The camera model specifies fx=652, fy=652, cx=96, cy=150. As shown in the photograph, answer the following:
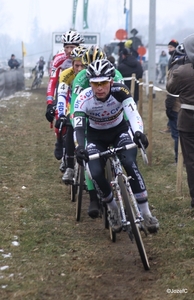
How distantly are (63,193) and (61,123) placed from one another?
1.31 metres

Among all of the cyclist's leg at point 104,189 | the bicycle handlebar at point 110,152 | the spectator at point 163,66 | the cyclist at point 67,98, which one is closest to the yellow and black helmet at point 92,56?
the cyclist at point 67,98

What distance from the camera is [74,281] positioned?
571cm

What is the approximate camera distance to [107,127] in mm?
6922

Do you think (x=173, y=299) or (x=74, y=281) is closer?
(x=173, y=299)

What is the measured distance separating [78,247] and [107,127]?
1296 millimetres

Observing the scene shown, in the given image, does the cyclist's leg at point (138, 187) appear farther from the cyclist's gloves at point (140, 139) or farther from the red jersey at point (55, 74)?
the red jersey at point (55, 74)

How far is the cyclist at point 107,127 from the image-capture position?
627 cm

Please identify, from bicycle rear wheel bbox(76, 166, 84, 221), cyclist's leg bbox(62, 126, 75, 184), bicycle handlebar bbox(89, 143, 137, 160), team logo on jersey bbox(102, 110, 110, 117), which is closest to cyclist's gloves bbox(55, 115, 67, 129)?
cyclist's leg bbox(62, 126, 75, 184)

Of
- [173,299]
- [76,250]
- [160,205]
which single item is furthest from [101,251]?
[160,205]

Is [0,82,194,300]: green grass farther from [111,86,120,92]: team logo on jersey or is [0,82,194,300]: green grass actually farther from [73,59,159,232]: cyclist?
[111,86,120,92]: team logo on jersey

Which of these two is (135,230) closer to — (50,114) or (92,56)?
(92,56)

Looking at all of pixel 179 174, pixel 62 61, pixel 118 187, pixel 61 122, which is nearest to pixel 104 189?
pixel 118 187

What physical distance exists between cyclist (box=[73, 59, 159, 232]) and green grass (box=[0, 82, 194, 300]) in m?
0.44

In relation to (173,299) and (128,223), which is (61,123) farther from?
(173,299)
